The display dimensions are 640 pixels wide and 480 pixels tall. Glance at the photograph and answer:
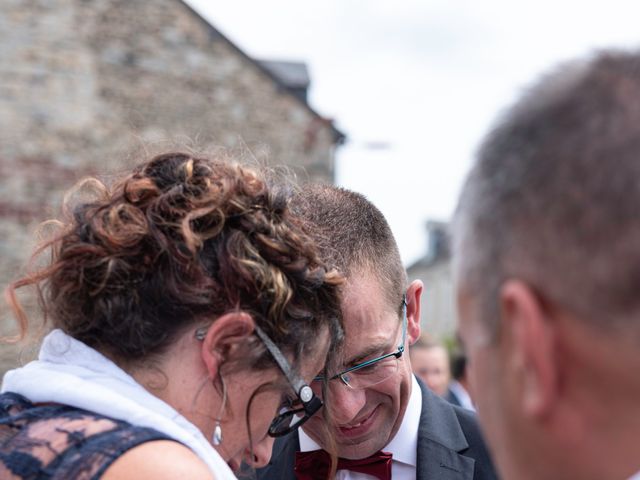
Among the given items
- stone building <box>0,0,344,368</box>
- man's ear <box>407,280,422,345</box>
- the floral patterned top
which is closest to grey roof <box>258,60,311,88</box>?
stone building <box>0,0,344,368</box>

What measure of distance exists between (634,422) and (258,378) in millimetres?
1227

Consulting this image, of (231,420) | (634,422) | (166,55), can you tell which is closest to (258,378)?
(231,420)

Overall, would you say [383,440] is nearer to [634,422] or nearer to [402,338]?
[402,338]

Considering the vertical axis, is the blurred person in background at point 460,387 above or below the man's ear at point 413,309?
below

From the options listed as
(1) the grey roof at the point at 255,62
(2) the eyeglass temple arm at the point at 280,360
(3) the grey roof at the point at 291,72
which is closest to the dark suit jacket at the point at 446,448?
(2) the eyeglass temple arm at the point at 280,360

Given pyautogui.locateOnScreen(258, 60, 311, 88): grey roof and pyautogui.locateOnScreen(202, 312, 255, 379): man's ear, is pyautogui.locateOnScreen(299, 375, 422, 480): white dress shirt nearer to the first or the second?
pyautogui.locateOnScreen(202, 312, 255, 379): man's ear

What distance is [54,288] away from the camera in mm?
2316

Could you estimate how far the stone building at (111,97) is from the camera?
50.3ft

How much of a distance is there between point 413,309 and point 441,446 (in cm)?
51

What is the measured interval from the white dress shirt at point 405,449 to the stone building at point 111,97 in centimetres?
1199

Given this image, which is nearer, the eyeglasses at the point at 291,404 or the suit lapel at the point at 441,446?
the eyeglasses at the point at 291,404

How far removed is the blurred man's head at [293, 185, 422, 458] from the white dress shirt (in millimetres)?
42

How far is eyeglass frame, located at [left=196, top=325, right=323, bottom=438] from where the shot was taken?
229cm

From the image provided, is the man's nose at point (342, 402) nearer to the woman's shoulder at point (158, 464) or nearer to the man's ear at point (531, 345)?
the woman's shoulder at point (158, 464)
